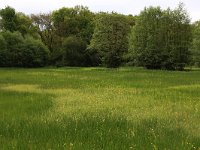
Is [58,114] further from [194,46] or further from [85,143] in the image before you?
[194,46]

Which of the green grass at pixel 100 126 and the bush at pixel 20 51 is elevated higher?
the bush at pixel 20 51

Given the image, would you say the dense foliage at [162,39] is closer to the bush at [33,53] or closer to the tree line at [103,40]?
the tree line at [103,40]

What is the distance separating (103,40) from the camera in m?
90.5

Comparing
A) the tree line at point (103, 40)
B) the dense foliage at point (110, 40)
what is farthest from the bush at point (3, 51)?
the dense foliage at point (110, 40)

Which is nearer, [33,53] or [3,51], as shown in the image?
[3,51]

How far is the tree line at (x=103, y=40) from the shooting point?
262ft

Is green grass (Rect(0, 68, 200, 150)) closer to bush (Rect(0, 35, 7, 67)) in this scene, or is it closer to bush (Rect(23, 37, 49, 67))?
bush (Rect(0, 35, 7, 67))

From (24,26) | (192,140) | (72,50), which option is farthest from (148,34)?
(192,140)

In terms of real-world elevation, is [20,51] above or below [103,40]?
below

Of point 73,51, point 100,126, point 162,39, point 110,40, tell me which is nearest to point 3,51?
point 73,51

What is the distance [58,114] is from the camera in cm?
1622

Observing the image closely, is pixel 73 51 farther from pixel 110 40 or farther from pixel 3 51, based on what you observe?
pixel 3 51

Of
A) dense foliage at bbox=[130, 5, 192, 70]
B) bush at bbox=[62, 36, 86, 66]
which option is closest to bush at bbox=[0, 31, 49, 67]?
bush at bbox=[62, 36, 86, 66]

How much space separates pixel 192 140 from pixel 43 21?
347 feet
